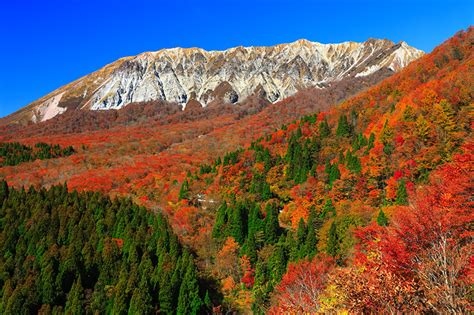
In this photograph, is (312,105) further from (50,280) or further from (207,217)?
(50,280)

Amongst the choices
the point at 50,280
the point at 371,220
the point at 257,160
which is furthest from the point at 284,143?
the point at 50,280

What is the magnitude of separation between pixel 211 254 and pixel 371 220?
27.7 m

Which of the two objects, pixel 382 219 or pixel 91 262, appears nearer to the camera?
pixel 382 219

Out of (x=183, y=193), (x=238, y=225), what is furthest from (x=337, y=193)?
(x=183, y=193)

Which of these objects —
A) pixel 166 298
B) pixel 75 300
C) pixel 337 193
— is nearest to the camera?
pixel 75 300

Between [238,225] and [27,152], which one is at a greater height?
[27,152]

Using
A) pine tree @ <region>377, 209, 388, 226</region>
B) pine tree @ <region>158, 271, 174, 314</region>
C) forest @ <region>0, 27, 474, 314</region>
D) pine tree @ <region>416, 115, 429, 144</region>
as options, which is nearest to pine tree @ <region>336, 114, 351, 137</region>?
forest @ <region>0, 27, 474, 314</region>

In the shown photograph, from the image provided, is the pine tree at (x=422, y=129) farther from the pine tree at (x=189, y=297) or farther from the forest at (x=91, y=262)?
the pine tree at (x=189, y=297)

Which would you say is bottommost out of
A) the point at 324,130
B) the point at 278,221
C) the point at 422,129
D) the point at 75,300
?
the point at 278,221

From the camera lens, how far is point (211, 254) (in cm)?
6450

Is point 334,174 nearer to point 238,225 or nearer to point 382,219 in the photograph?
point 238,225

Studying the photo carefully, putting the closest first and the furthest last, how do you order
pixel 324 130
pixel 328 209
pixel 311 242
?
pixel 311 242 < pixel 328 209 < pixel 324 130

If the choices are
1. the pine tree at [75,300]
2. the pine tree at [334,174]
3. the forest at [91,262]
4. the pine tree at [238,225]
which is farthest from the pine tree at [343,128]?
the pine tree at [75,300]

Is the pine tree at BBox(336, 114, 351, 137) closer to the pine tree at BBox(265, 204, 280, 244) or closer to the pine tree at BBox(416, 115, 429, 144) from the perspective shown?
the pine tree at BBox(416, 115, 429, 144)
